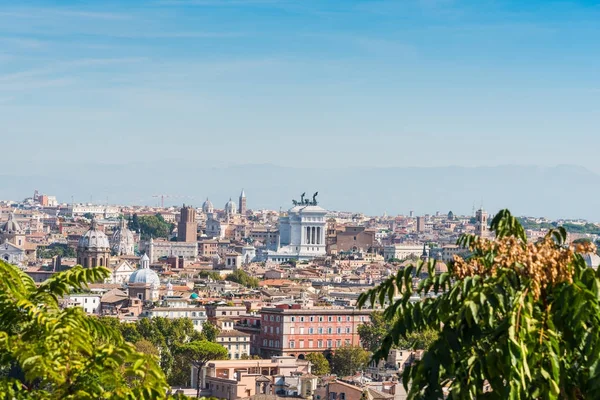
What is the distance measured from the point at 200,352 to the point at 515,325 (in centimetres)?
4521

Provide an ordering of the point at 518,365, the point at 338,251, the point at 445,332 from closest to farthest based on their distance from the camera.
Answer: the point at 518,365
the point at 445,332
the point at 338,251

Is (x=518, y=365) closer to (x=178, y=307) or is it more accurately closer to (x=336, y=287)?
(x=178, y=307)

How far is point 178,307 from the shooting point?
68.3m

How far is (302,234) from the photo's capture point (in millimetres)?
145500

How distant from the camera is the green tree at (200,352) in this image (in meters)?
53.1

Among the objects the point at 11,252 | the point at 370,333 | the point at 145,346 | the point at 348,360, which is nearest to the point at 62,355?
the point at 145,346

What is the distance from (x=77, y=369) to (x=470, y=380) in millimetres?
2331

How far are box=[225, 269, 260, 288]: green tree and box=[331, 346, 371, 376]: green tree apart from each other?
127ft

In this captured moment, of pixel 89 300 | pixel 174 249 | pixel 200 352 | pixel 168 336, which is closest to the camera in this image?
pixel 200 352

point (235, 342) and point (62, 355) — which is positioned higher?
point (62, 355)

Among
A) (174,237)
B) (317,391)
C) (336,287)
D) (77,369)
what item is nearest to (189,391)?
(317,391)

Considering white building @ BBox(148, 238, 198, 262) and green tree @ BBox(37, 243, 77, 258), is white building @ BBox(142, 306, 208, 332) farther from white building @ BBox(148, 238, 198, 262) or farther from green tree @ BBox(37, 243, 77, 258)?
white building @ BBox(148, 238, 198, 262)

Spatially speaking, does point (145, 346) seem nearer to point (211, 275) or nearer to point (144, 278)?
point (144, 278)

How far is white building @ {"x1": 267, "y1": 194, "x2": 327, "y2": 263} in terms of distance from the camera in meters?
144
